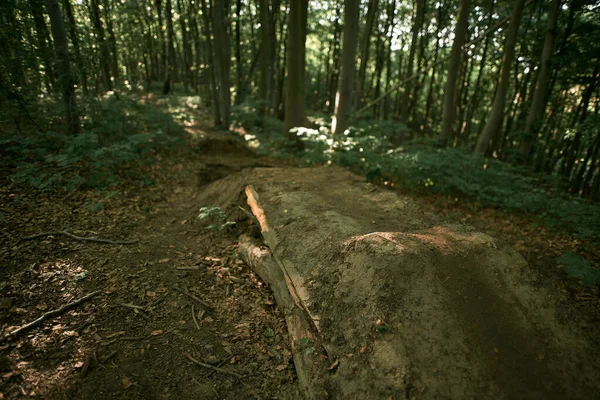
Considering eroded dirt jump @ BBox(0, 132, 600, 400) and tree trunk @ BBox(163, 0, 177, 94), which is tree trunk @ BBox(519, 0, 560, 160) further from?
tree trunk @ BBox(163, 0, 177, 94)

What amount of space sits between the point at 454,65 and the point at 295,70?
531cm

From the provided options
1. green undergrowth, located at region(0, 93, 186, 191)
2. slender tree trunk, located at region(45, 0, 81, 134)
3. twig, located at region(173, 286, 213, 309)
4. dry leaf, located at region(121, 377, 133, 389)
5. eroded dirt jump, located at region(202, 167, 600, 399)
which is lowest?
dry leaf, located at region(121, 377, 133, 389)

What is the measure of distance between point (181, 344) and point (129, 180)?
489 centimetres

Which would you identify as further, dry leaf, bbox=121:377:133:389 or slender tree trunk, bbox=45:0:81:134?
slender tree trunk, bbox=45:0:81:134

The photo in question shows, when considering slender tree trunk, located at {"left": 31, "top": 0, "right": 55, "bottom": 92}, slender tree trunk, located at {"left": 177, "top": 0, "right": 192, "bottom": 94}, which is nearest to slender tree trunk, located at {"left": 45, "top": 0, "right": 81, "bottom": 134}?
slender tree trunk, located at {"left": 31, "top": 0, "right": 55, "bottom": 92}

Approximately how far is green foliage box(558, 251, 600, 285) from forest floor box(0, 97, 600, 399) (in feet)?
1.62

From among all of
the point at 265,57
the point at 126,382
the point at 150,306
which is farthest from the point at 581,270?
the point at 265,57

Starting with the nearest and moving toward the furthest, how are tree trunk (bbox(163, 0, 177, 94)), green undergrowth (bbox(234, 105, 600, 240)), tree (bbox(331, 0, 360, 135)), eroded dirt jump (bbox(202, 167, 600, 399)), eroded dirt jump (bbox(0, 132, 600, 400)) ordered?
eroded dirt jump (bbox(202, 167, 600, 399))
eroded dirt jump (bbox(0, 132, 600, 400))
green undergrowth (bbox(234, 105, 600, 240))
tree (bbox(331, 0, 360, 135))
tree trunk (bbox(163, 0, 177, 94))

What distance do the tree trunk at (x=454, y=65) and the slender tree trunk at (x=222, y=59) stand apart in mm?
7977

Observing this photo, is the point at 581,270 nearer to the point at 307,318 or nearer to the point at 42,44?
the point at 307,318

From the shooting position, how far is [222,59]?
11.7 metres

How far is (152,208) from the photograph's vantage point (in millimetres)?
6148

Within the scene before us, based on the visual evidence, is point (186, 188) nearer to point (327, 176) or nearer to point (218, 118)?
point (327, 176)

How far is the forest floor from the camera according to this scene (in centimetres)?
267
